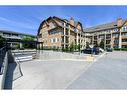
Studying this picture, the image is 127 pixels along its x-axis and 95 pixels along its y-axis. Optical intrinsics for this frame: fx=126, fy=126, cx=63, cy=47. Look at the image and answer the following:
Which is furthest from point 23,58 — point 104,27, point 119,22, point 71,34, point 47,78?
point 104,27

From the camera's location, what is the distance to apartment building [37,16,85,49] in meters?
31.3

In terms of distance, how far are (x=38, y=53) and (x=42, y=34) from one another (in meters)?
15.6

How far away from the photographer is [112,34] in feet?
138

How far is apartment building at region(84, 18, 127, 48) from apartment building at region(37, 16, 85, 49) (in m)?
12.0

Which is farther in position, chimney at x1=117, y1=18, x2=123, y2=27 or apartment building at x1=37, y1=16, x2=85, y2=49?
chimney at x1=117, y1=18, x2=123, y2=27

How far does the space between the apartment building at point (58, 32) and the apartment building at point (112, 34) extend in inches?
473

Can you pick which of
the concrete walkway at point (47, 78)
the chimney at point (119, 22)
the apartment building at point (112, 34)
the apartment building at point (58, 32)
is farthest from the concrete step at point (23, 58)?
the chimney at point (119, 22)

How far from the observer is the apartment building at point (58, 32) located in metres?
31.3

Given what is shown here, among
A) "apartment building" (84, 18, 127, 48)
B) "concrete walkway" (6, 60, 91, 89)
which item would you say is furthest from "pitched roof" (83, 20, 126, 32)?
"concrete walkway" (6, 60, 91, 89)

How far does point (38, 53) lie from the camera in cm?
2116

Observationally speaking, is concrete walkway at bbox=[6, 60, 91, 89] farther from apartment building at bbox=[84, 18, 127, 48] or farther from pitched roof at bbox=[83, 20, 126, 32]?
pitched roof at bbox=[83, 20, 126, 32]

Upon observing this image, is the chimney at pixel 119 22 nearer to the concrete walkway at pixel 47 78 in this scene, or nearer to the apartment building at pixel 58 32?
the apartment building at pixel 58 32
